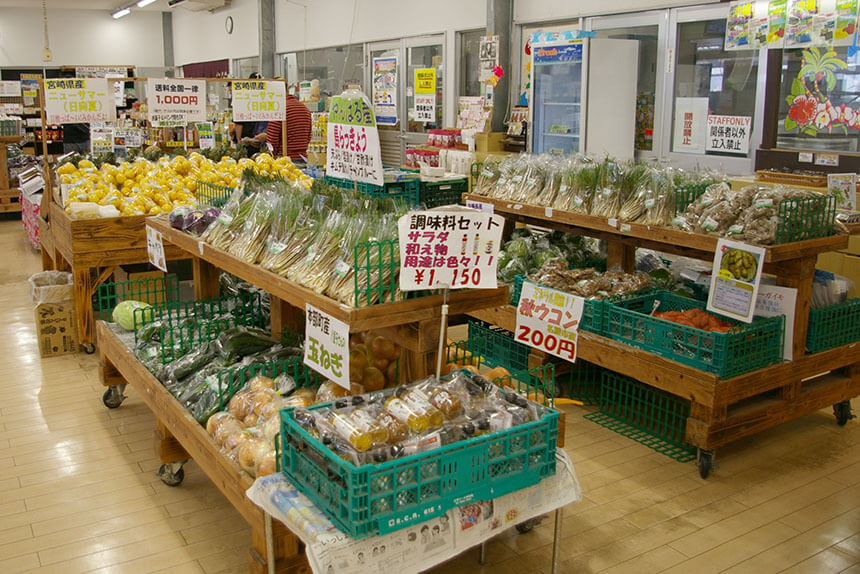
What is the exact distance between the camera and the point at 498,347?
16.6 feet

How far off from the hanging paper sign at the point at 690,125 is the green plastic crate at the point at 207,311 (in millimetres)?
4522

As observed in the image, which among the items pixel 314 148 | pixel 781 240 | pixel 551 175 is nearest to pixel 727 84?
pixel 551 175

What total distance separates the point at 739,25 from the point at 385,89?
6.34m

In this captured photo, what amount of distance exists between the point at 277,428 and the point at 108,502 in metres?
1.30

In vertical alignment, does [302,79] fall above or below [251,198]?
above

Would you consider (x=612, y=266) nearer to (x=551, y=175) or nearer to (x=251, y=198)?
(x=551, y=175)

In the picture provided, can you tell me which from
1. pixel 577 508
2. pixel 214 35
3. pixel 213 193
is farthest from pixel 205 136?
pixel 214 35

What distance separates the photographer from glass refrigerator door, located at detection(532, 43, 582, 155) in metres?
7.80

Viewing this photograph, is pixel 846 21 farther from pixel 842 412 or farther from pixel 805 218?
pixel 842 412

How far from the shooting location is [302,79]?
14.1 meters

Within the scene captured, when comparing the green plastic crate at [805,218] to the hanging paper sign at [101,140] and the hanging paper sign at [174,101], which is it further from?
the hanging paper sign at [101,140]

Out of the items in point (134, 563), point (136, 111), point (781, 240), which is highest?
point (136, 111)

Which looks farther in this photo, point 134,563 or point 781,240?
point 781,240

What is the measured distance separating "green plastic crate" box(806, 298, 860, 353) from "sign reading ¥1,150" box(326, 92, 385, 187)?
7.92 feet
